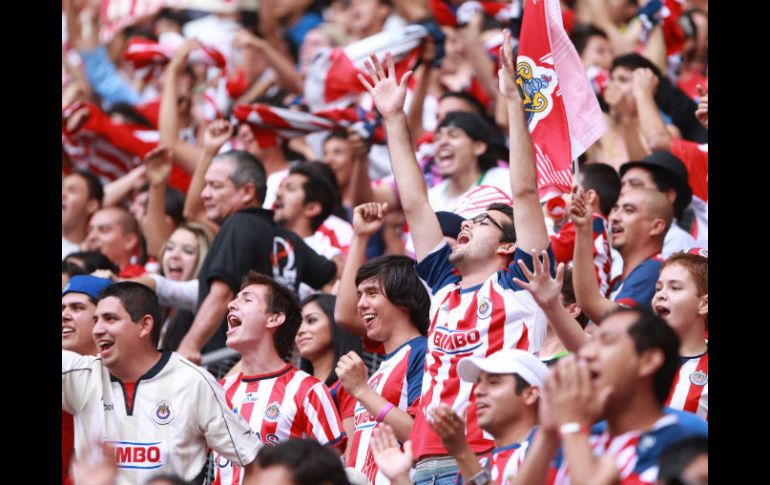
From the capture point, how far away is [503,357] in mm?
5719

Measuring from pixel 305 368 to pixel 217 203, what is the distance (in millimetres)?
1606

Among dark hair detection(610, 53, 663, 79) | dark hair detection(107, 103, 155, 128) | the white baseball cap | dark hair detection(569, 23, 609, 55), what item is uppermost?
dark hair detection(569, 23, 609, 55)

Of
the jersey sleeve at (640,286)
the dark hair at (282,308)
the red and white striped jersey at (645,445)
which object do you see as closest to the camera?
the red and white striped jersey at (645,445)

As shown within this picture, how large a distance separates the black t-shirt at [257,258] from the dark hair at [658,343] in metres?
3.84

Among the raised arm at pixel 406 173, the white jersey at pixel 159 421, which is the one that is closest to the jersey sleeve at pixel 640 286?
the raised arm at pixel 406 173

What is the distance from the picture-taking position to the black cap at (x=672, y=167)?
342 inches

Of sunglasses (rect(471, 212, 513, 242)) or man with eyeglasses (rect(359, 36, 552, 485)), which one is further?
sunglasses (rect(471, 212, 513, 242))

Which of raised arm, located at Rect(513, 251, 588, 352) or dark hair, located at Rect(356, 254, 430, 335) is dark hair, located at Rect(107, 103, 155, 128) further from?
raised arm, located at Rect(513, 251, 588, 352)

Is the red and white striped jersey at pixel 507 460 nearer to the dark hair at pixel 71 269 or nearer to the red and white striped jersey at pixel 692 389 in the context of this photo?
the red and white striped jersey at pixel 692 389

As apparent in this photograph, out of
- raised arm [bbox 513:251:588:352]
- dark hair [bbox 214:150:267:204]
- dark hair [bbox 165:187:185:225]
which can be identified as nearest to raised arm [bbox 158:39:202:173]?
dark hair [bbox 165:187:185:225]

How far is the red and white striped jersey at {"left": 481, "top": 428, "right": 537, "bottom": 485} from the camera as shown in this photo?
5.43 metres

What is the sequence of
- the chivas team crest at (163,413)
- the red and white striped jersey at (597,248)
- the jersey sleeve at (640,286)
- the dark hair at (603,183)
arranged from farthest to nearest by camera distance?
the dark hair at (603,183) < the red and white striped jersey at (597,248) < the jersey sleeve at (640,286) < the chivas team crest at (163,413)

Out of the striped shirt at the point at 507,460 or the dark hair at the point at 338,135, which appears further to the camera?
the dark hair at the point at 338,135

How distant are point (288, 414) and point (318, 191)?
297 centimetres
